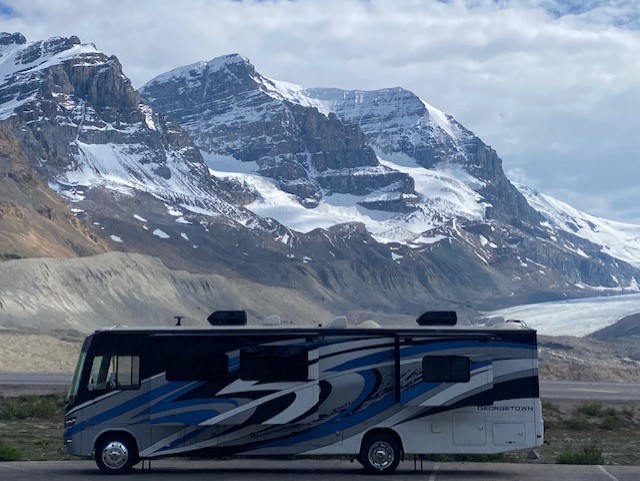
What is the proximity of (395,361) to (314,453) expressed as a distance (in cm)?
231

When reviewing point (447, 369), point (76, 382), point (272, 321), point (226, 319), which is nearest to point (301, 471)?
point (272, 321)

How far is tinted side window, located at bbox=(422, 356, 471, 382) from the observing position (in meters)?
22.5

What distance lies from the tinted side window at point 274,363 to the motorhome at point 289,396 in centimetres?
2

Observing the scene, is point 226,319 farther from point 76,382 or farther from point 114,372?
point 76,382

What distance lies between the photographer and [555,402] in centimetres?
4669

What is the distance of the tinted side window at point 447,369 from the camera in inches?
888

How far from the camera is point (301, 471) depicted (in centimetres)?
2375

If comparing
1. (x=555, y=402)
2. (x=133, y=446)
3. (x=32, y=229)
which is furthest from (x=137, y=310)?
(x=133, y=446)

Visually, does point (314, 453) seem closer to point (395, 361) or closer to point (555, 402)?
point (395, 361)

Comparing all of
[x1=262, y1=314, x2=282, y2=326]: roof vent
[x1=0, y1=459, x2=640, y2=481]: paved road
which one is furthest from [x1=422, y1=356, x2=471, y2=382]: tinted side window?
[x1=262, y1=314, x2=282, y2=326]: roof vent

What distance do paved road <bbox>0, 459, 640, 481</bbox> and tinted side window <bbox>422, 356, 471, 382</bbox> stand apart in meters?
1.90

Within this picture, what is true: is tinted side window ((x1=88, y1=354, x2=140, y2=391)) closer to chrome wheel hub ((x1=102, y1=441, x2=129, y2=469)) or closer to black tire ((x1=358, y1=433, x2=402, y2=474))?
chrome wheel hub ((x1=102, y1=441, x2=129, y2=469))

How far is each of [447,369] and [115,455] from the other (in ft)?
21.0

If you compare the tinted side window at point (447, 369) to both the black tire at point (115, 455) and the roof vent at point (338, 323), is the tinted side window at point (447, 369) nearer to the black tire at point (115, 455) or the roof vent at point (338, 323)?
the roof vent at point (338, 323)
